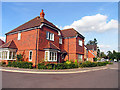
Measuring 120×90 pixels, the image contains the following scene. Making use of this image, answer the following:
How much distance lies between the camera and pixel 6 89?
5980 mm

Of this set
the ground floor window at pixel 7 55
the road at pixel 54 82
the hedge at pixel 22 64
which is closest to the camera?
the road at pixel 54 82

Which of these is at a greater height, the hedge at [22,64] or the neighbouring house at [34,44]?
the neighbouring house at [34,44]

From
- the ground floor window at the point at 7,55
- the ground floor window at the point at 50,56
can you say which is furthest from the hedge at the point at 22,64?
the ground floor window at the point at 50,56

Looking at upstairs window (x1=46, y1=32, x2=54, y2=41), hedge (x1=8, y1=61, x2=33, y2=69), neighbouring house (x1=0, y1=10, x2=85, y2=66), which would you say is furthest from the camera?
upstairs window (x1=46, y1=32, x2=54, y2=41)

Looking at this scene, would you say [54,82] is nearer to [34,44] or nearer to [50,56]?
[50,56]

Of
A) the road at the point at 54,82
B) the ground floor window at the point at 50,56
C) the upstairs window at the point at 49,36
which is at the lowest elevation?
the road at the point at 54,82

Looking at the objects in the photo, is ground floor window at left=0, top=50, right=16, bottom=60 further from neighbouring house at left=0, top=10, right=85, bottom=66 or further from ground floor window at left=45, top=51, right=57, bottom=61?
ground floor window at left=45, top=51, right=57, bottom=61

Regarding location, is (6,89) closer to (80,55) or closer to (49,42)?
(49,42)

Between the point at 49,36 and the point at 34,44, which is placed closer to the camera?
the point at 34,44

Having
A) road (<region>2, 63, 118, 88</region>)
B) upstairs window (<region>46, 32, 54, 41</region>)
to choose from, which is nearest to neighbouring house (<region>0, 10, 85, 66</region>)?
upstairs window (<region>46, 32, 54, 41</region>)

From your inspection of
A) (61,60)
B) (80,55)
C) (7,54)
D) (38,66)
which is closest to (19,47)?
(7,54)

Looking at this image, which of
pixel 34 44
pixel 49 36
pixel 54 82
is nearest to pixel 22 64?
pixel 34 44

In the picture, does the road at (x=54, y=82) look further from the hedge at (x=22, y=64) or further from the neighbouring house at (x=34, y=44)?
the neighbouring house at (x=34, y=44)

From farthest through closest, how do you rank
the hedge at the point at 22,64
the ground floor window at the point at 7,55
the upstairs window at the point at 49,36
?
the upstairs window at the point at 49,36, the ground floor window at the point at 7,55, the hedge at the point at 22,64
